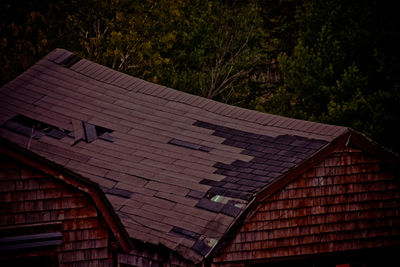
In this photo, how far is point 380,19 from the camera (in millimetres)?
27484

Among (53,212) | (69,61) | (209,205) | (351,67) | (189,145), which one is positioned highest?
(351,67)

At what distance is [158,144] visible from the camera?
50.5 ft

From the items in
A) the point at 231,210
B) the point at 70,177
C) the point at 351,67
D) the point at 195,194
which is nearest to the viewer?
the point at 70,177

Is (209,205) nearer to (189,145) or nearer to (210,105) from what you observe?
(189,145)

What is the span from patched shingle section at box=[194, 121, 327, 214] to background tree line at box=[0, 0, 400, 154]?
37.2 ft

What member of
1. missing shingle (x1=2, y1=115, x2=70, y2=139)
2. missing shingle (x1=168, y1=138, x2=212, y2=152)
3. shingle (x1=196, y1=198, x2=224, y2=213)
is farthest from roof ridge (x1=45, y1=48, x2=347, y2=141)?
shingle (x1=196, y1=198, x2=224, y2=213)

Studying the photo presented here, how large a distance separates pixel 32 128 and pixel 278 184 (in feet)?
19.8

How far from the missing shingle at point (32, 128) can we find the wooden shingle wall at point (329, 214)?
5.11m

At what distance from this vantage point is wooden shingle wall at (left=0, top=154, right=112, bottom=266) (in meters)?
11.2

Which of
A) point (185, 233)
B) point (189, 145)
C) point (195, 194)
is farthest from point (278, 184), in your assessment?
point (189, 145)

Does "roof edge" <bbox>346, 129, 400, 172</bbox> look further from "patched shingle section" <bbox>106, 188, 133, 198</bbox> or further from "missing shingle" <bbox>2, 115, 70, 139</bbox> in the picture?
"missing shingle" <bbox>2, 115, 70, 139</bbox>

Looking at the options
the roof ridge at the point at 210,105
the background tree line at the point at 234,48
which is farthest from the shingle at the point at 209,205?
the background tree line at the point at 234,48

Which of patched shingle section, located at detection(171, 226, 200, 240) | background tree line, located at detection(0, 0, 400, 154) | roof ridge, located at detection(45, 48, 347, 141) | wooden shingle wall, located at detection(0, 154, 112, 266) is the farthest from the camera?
background tree line, located at detection(0, 0, 400, 154)

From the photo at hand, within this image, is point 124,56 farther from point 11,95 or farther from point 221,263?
point 221,263
